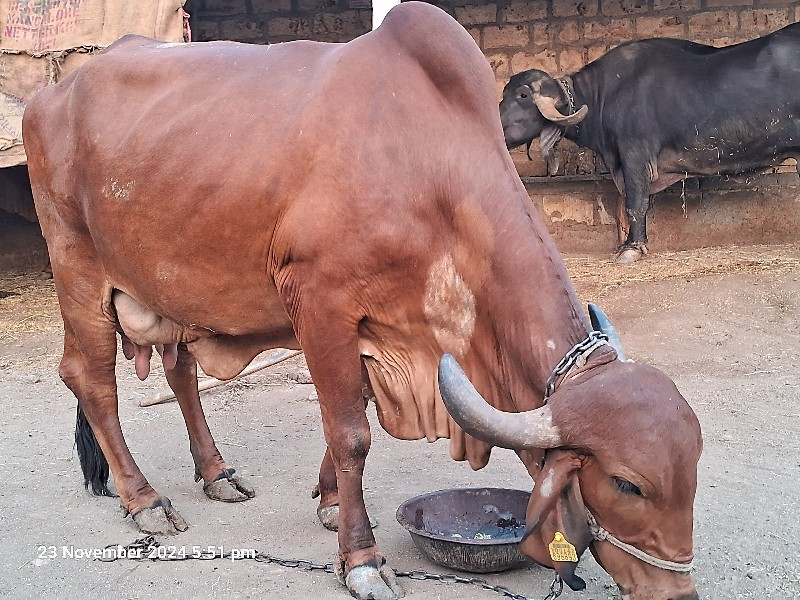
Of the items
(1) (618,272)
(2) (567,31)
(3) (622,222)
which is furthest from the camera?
(2) (567,31)

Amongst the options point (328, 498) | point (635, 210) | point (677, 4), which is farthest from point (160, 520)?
point (677, 4)

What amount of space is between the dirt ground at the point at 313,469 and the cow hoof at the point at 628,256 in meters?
1.16

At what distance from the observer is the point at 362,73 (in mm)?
3295

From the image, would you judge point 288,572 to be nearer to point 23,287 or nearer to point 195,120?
point 195,120

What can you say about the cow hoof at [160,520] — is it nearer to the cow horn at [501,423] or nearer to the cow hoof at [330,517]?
the cow hoof at [330,517]

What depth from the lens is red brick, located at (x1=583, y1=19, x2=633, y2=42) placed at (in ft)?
32.1

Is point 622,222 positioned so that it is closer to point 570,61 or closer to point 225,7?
point 570,61

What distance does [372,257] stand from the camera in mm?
3074

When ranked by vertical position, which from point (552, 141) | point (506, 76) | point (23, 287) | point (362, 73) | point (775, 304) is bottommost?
point (23, 287)

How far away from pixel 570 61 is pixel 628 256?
239 centimetres

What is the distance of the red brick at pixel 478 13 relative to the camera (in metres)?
9.88

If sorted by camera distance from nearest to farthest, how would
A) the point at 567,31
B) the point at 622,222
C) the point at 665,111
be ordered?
1. the point at 665,111
2. the point at 622,222
3. the point at 567,31

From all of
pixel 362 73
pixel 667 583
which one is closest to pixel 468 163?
pixel 362 73

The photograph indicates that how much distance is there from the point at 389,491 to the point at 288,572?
91 centimetres
